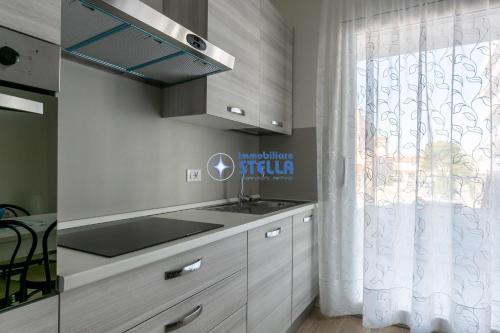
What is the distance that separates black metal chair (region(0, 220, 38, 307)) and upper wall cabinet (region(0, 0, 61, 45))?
45 cm

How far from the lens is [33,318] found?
2.34 ft

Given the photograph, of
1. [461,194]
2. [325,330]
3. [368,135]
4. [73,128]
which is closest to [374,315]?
[325,330]

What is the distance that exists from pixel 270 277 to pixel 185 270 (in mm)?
765

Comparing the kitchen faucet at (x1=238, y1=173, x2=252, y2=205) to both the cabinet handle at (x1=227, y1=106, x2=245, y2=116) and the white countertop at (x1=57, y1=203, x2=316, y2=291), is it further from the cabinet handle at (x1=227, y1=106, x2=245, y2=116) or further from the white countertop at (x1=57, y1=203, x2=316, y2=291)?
the white countertop at (x1=57, y1=203, x2=316, y2=291)

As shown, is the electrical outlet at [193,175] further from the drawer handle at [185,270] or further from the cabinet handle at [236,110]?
the drawer handle at [185,270]

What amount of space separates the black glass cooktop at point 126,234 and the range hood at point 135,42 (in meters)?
0.78

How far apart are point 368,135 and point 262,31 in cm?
106

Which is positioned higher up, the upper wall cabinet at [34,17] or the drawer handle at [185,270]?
the upper wall cabinet at [34,17]

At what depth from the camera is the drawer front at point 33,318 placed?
26.2 inches

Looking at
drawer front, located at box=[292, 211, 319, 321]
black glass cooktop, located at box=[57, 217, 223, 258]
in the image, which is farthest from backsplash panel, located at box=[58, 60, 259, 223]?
Answer: drawer front, located at box=[292, 211, 319, 321]

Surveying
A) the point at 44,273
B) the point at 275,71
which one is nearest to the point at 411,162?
the point at 275,71

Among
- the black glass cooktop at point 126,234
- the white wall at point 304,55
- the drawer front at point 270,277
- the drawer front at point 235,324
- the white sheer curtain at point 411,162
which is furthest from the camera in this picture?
the white wall at point 304,55

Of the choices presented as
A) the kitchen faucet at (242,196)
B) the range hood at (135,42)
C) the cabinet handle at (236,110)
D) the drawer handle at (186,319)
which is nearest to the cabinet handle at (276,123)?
the cabinet handle at (236,110)

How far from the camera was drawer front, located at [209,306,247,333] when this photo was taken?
1.34 meters
